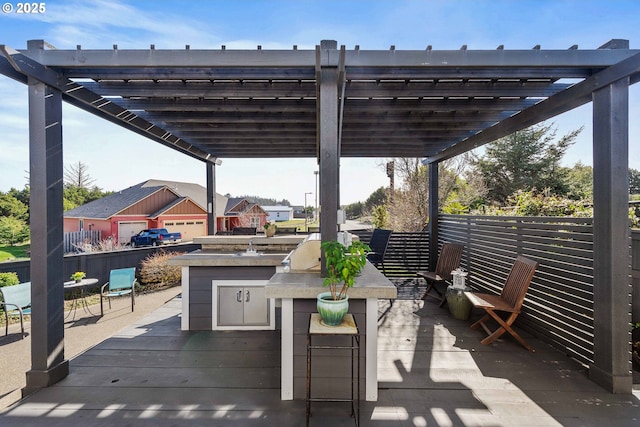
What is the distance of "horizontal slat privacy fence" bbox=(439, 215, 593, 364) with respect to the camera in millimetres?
2658

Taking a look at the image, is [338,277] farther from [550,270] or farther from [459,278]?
[550,270]

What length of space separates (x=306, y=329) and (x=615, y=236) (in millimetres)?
2531

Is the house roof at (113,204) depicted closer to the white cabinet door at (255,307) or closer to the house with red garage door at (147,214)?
the house with red garage door at (147,214)

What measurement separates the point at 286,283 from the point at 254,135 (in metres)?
2.88

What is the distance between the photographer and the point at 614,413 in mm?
1983

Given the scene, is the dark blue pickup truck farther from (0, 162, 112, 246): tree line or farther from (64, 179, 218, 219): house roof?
(0, 162, 112, 246): tree line

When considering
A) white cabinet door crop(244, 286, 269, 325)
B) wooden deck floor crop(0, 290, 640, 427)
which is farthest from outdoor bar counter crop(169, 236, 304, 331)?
wooden deck floor crop(0, 290, 640, 427)

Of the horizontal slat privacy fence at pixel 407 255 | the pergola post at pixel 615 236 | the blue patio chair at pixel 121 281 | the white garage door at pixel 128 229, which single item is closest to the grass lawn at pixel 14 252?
the white garage door at pixel 128 229

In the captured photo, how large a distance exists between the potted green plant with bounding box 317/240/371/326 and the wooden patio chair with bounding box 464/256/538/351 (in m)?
1.82

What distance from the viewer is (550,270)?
3082 mm

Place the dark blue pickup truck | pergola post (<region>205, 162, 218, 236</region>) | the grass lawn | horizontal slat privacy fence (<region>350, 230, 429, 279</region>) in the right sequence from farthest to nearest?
the dark blue pickup truck → the grass lawn → horizontal slat privacy fence (<region>350, 230, 429, 279</region>) → pergola post (<region>205, 162, 218, 236</region>)

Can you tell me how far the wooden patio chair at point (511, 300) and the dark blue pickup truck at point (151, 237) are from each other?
1521cm

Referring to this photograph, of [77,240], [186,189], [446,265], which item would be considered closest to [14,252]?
[77,240]

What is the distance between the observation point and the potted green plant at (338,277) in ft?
6.29
